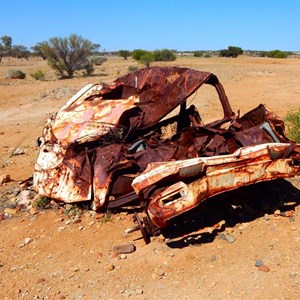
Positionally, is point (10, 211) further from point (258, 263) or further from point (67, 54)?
point (67, 54)

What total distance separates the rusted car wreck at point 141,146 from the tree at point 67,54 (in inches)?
971

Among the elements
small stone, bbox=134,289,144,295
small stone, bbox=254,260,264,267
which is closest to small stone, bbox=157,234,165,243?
small stone, bbox=134,289,144,295

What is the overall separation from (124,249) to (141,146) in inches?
51.6

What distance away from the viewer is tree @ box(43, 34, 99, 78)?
29.1 m

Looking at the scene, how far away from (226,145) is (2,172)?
4170 mm

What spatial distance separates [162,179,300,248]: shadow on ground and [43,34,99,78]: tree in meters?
25.5

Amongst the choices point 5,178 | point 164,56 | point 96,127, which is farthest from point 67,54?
point 96,127

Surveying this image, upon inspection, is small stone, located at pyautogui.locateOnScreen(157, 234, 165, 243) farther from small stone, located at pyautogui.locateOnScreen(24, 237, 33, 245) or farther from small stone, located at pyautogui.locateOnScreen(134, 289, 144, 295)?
small stone, located at pyautogui.locateOnScreen(24, 237, 33, 245)

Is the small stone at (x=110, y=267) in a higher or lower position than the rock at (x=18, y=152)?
higher

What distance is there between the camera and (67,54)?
29.5m

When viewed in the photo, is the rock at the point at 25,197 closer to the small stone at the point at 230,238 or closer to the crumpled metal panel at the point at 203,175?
the crumpled metal panel at the point at 203,175

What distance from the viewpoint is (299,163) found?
4488 millimetres

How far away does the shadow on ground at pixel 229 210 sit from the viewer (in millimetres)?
4379

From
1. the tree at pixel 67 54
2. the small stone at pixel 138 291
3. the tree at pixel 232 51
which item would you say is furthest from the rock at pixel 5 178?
the tree at pixel 232 51
